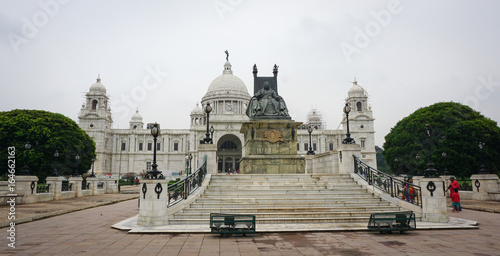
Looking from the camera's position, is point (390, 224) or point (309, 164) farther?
point (309, 164)

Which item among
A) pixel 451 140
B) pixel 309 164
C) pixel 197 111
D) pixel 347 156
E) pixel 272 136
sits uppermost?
pixel 197 111

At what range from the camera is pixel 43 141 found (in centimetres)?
3447

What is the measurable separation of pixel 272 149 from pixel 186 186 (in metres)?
6.16

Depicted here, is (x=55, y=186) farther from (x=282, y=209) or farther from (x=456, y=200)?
(x=456, y=200)

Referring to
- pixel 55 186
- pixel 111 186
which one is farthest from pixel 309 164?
pixel 111 186

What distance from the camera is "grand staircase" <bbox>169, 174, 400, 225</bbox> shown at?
34.1 ft

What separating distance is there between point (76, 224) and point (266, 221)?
21.4 feet

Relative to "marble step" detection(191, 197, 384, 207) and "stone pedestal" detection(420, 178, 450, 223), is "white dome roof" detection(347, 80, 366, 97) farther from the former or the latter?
"stone pedestal" detection(420, 178, 450, 223)

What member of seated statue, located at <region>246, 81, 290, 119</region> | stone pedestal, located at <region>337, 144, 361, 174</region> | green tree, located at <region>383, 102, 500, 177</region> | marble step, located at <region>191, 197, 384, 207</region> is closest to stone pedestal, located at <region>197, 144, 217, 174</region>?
seated statue, located at <region>246, 81, 290, 119</region>

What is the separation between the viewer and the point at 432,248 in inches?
Answer: 277

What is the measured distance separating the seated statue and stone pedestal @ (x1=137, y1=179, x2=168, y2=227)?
829cm

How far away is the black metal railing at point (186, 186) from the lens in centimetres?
1162

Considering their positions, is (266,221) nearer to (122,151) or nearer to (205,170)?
(205,170)

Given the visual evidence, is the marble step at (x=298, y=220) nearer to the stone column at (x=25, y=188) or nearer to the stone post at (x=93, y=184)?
the stone column at (x=25, y=188)
